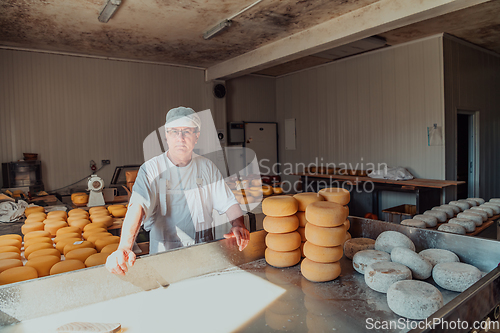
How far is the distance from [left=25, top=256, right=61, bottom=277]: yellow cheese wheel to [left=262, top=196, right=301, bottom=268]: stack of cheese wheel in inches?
46.2

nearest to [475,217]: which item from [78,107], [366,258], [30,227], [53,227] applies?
Result: [366,258]

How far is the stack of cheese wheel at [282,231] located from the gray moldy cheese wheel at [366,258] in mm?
252

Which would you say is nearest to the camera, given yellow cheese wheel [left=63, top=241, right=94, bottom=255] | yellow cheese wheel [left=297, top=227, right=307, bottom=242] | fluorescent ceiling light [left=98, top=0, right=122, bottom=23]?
yellow cheese wheel [left=297, top=227, right=307, bottom=242]

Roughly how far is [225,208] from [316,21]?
345 cm

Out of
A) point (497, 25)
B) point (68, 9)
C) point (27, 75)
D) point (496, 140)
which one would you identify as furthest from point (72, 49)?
point (496, 140)

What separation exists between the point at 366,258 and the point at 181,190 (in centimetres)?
112

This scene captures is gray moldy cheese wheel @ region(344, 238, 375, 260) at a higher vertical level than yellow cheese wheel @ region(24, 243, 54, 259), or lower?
higher

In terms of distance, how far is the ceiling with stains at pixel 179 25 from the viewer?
3800 millimetres

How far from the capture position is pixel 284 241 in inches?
55.4

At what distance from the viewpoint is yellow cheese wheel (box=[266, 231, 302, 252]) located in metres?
1.41

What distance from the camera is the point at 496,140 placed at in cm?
658

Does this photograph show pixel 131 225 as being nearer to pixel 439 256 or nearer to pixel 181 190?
pixel 181 190

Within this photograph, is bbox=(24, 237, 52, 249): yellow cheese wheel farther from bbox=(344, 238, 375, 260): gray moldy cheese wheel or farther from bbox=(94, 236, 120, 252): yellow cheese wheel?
bbox=(344, 238, 375, 260): gray moldy cheese wheel

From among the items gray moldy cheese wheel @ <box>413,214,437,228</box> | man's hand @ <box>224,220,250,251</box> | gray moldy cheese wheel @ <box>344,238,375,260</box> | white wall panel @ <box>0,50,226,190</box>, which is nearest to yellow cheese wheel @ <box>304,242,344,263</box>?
gray moldy cheese wheel @ <box>344,238,375,260</box>
